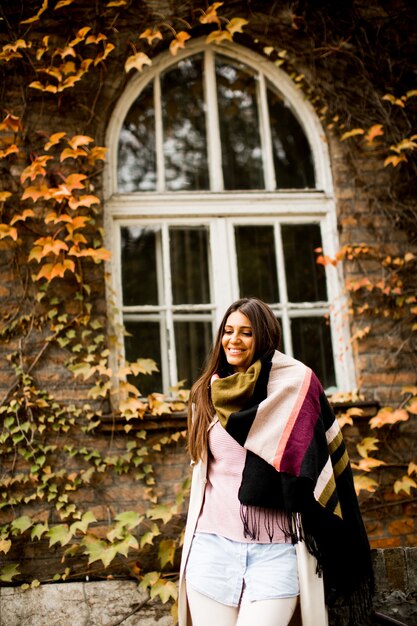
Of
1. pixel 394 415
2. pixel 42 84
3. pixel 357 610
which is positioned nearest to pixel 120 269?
pixel 42 84

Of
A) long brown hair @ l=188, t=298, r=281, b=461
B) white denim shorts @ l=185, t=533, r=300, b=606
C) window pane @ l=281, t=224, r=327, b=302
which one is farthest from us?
window pane @ l=281, t=224, r=327, b=302

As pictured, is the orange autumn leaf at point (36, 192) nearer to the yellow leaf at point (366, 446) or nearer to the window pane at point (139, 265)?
the window pane at point (139, 265)

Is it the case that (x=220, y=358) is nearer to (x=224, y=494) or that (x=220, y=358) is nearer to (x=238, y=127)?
(x=224, y=494)

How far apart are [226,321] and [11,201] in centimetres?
195

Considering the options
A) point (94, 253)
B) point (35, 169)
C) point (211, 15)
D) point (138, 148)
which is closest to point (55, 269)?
point (94, 253)

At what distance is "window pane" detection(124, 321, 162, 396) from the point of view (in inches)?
157

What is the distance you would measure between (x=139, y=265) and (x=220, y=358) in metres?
1.63

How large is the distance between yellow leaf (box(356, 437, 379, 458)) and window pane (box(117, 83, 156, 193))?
2.03 m

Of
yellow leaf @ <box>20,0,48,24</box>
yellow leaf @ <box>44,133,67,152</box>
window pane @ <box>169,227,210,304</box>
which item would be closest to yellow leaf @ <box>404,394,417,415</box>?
window pane @ <box>169,227,210,304</box>

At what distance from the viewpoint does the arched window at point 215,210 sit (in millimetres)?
4105

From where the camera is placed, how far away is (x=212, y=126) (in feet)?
14.4

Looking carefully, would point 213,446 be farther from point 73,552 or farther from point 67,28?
point 67,28

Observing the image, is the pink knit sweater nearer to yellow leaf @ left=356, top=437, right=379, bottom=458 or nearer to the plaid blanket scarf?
the plaid blanket scarf

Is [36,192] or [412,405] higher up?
[36,192]
